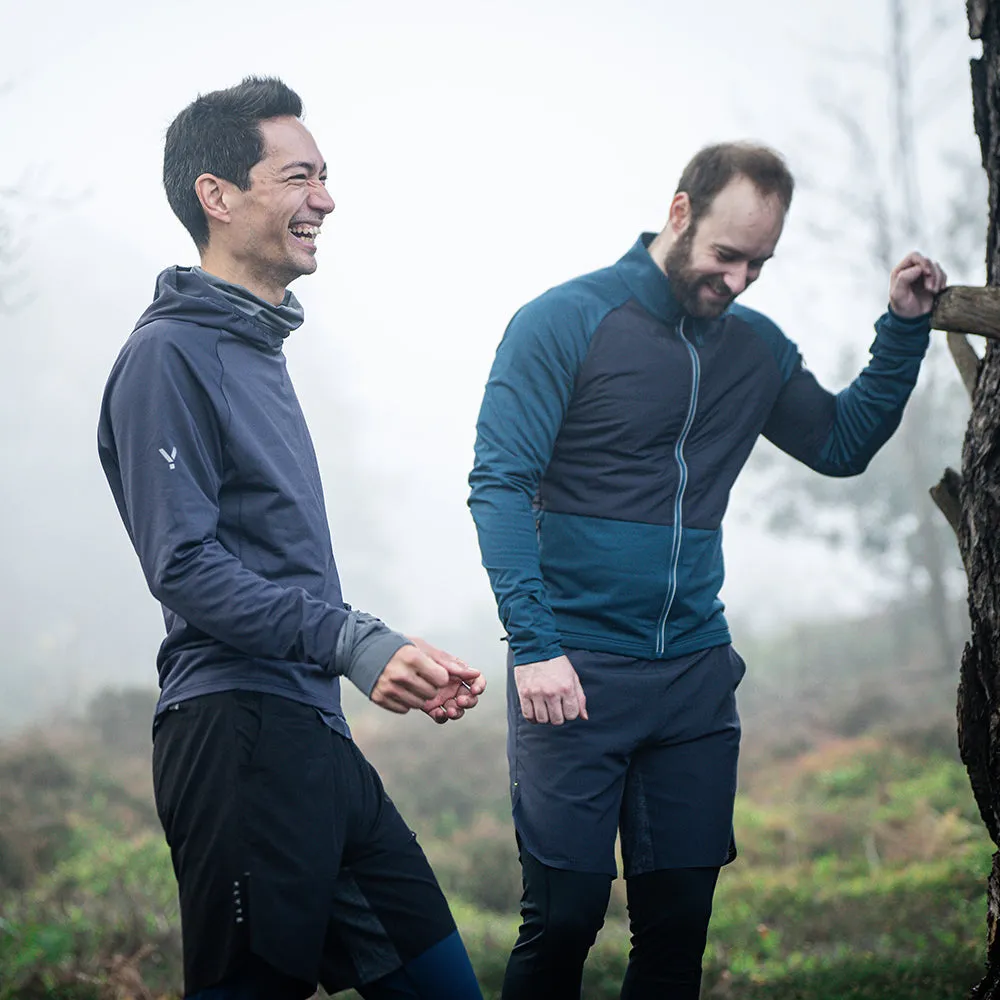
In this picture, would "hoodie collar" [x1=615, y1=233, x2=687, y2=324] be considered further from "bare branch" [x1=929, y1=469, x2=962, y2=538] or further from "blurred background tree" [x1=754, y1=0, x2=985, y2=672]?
"blurred background tree" [x1=754, y1=0, x2=985, y2=672]

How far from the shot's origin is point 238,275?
2.64 meters

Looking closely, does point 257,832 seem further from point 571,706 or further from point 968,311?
point 968,311

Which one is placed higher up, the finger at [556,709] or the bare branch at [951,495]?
the bare branch at [951,495]

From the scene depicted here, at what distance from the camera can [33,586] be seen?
4506 cm

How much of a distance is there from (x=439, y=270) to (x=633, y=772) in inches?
3101

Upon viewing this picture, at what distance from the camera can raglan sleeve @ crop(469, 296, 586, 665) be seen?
9.93 feet

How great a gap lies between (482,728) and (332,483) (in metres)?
37.1

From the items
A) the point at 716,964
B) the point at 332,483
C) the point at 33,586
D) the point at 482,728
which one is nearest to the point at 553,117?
the point at 332,483

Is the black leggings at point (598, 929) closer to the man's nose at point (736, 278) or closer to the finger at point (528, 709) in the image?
the finger at point (528, 709)

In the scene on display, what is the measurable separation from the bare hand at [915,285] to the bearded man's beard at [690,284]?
473mm

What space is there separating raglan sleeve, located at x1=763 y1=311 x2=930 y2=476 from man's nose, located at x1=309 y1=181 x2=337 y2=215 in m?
1.53

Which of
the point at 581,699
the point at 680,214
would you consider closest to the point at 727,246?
the point at 680,214

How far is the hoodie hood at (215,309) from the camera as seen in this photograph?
8.11 feet

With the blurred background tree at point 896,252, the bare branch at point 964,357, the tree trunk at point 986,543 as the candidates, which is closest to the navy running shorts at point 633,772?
the tree trunk at point 986,543
